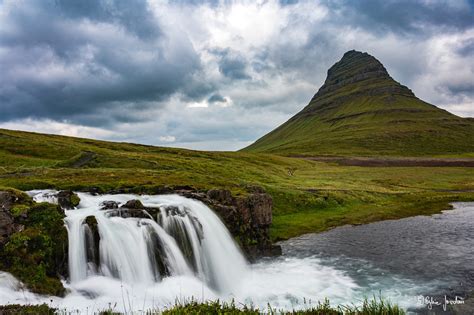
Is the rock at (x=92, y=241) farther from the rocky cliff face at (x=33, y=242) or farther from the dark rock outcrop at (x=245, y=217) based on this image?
the dark rock outcrop at (x=245, y=217)

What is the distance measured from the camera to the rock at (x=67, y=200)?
26.6m

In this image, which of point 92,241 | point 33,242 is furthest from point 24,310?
point 92,241

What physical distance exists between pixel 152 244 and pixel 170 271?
7.43ft

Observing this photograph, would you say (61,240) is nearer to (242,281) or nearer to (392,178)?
(242,281)

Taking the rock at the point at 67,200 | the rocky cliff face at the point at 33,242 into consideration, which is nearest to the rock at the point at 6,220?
the rocky cliff face at the point at 33,242

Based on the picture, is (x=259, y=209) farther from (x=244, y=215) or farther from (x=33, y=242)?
(x=33, y=242)

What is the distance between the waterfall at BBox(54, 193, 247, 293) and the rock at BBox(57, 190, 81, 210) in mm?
583

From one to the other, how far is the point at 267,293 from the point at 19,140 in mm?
83860

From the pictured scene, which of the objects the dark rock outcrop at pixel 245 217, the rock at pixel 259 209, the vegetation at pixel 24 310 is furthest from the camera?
the rock at pixel 259 209

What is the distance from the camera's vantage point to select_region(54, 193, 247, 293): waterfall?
2072cm

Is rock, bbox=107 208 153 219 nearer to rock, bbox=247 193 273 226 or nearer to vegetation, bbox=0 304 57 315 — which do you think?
vegetation, bbox=0 304 57 315

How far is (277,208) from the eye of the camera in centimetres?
5075

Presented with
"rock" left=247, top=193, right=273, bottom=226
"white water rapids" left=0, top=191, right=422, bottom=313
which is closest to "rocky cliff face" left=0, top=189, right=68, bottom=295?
"white water rapids" left=0, top=191, right=422, bottom=313

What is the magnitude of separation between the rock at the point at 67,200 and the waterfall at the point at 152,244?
0.58 m
